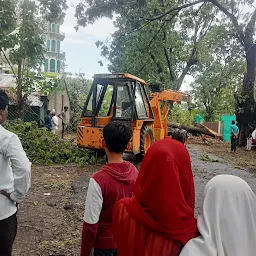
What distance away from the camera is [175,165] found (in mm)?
1529

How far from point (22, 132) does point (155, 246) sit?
394 inches

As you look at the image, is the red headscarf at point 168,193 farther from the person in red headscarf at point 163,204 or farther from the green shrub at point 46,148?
the green shrub at point 46,148

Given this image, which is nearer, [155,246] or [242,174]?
[155,246]

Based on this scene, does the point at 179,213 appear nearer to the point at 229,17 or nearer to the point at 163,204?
the point at 163,204

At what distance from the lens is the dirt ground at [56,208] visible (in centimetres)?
434

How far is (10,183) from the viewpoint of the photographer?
2.55m

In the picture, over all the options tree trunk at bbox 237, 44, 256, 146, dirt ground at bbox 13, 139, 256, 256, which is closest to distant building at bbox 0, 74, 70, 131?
dirt ground at bbox 13, 139, 256, 256

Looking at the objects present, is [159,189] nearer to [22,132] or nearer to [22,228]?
[22,228]

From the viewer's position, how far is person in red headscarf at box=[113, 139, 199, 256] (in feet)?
4.91

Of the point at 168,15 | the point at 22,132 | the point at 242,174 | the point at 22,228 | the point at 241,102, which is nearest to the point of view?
the point at 22,228

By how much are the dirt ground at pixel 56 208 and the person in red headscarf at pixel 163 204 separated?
276 cm

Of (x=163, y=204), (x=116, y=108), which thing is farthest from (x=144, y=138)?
(x=163, y=204)

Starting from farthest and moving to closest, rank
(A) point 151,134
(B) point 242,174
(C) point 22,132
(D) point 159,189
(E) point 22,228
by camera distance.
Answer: (C) point 22,132
(A) point 151,134
(B) point 242,174
(E) point 22,228
(D) point 159,189

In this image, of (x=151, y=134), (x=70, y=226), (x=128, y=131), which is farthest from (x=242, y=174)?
(x=128, y=131)
